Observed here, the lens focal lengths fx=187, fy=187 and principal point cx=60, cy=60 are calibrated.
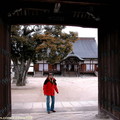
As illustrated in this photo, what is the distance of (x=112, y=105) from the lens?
204 inches

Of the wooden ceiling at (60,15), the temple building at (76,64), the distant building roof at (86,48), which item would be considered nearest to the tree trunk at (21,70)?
the wooden ceiling at (60,15)

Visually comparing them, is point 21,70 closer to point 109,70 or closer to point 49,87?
point 49,87

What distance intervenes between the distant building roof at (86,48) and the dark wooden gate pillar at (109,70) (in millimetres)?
31914

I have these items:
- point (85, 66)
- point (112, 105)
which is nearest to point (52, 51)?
point (112, 105)

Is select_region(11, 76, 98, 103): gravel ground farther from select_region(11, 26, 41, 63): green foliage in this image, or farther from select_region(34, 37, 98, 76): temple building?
select_region(34, 37, 98, 76): temple building

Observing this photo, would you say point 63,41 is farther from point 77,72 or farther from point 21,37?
point 77,72

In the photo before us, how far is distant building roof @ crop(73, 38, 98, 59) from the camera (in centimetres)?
3859

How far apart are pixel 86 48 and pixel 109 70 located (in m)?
35.8

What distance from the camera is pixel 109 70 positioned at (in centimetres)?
545

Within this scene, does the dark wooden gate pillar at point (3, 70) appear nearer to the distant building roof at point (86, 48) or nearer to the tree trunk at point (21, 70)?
the tree trunk at point (21, 70)

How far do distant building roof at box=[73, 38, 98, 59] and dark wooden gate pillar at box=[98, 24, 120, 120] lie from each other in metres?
31.9

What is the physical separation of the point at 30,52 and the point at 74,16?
382 inches

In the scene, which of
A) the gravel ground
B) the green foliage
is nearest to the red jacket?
the gravel ground

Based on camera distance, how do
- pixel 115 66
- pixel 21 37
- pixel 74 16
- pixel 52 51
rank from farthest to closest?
1. pixel 52 51
2. pixel 21 37
3. pixel 74 16
4. pixel 115 66
